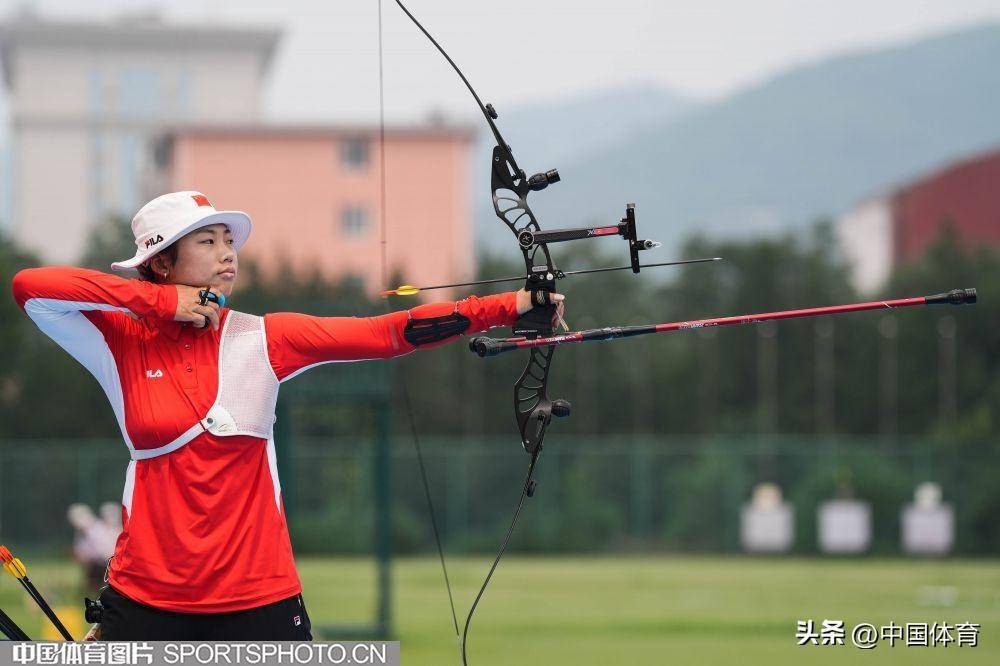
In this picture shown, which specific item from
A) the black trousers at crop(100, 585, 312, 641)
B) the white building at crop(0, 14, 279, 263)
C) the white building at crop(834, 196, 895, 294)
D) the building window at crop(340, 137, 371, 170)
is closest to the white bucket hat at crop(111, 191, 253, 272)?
the black trousers at crop(100, 585, 312, 641)

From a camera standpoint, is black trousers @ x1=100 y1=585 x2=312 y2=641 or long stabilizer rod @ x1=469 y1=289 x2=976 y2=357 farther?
long stabilizer rod @ x1=469 y1=289 x2=976 y2=357


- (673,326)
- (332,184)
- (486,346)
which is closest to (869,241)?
(332,184)

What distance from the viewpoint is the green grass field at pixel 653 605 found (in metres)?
15.0

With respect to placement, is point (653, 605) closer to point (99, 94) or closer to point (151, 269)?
point (151, 269)

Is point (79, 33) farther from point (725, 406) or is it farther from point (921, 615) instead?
point (921, 615)

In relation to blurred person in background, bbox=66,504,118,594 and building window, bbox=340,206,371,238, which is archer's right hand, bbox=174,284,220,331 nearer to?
blurred person in background, bbox=66,504,118,594

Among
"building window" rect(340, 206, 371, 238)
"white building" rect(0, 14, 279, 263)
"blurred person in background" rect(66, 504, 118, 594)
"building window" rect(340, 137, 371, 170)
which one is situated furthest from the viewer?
"white building" rect(0, 14, 279, 263)

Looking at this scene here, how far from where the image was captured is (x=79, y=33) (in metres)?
99.5

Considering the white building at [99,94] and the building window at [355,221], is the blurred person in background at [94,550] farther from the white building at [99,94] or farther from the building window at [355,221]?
the white building at [99,94]

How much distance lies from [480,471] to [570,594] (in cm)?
1287

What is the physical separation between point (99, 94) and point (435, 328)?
100 m

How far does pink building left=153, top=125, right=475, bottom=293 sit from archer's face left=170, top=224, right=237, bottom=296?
193 feet

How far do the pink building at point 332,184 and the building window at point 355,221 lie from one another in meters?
0.04

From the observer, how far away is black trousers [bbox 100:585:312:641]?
Answer: 443 centimetres
